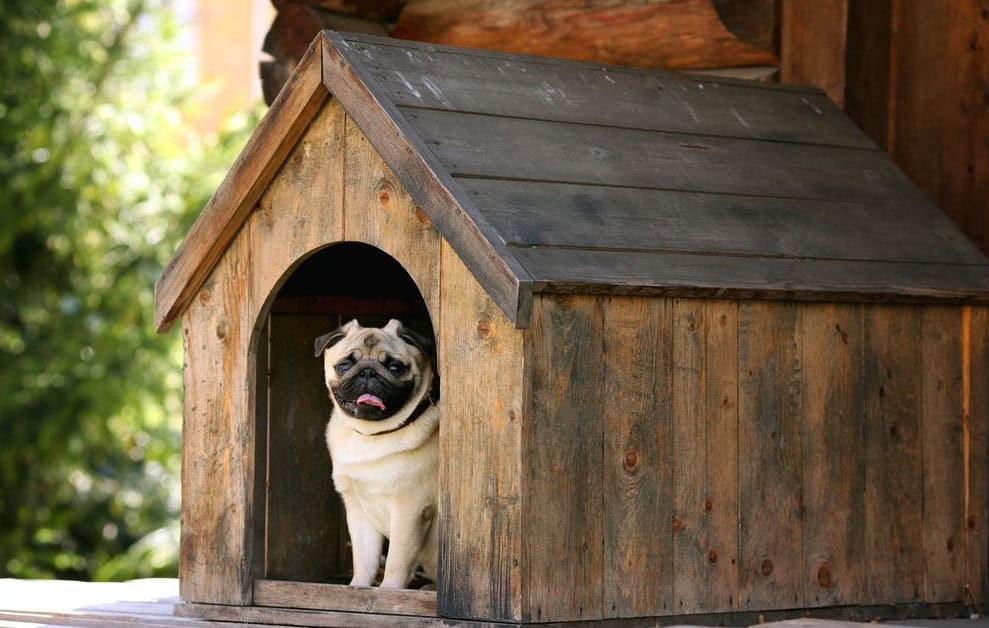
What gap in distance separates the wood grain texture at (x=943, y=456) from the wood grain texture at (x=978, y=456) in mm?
34

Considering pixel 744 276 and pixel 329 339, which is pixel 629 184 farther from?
pixel 329 339

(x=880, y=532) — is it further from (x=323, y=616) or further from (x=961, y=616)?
(x=323, y=616)

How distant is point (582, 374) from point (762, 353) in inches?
25.3

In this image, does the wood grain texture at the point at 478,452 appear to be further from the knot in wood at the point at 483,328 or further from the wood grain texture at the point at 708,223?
the wood grain texture at the point at 708,223

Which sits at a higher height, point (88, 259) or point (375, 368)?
point (88, 259)

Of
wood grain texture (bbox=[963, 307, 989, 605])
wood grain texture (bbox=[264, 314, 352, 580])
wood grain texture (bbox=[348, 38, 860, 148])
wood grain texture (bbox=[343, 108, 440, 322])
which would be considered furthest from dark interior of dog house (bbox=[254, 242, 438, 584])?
wood grain texture (bbox=[963, 307, 989, 605])

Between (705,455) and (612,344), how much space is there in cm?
44

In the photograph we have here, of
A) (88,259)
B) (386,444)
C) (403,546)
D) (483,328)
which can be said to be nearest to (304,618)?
(403,546)

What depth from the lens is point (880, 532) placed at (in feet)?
16.2

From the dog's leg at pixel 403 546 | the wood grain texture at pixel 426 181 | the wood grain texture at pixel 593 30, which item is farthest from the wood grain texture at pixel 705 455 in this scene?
the wood grain texture at pixel 593 30

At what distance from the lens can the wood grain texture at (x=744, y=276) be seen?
13.9 feet

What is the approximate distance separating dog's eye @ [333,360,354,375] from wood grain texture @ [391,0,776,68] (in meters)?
1.97

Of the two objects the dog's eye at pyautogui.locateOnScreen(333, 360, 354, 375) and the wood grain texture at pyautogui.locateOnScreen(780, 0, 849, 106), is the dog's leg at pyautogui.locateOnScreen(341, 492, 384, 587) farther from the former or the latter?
the wood grain texture at pyautogui.locateOnScreen(780, 0, 849, 106)

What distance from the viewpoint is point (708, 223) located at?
471cm
